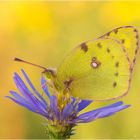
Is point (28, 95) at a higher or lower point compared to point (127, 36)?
lower

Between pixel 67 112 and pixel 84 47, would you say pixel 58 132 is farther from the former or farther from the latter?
pixel 84 47

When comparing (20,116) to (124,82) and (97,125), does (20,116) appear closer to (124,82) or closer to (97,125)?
(97,125)

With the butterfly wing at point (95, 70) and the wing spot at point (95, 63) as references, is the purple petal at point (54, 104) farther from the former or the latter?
the wing spot at point (95, 63)

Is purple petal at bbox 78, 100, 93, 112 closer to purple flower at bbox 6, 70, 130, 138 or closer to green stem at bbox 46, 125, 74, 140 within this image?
purple flower at bbox 6, 70, 130, 138

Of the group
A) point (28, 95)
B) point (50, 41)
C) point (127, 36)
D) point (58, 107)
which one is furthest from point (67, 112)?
point (50, 41)

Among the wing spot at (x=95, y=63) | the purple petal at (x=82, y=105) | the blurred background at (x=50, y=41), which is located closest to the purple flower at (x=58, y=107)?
the purple petal at (x=82, y=105)

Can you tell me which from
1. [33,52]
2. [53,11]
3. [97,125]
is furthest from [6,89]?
[53,11]

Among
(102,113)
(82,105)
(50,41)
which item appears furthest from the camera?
(50,41)
